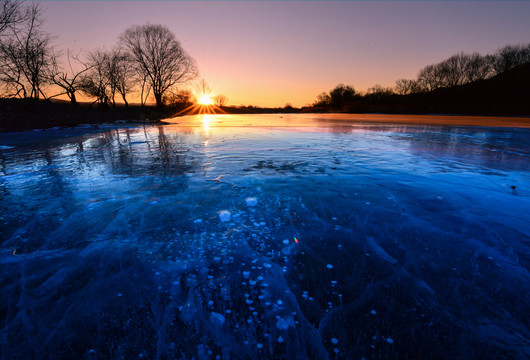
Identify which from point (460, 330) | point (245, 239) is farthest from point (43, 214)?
point (460, 330)

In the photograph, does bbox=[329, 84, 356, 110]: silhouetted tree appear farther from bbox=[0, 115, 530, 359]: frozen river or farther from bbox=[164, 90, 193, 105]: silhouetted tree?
bbox=[0, 115, 530, 359]: frozen river

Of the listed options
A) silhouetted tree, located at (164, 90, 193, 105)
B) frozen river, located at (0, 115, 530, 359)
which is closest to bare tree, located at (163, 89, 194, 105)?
silhouetted tree, located at (164, 90, 193, 105)

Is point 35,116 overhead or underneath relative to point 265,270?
overhead

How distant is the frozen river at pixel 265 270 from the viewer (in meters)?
1.24

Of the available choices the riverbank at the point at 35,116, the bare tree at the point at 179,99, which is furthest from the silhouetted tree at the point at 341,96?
the riverbank at the point at 35,116

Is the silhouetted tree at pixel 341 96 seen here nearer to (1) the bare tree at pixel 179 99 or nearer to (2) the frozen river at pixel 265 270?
(1) the bare tree at pixel 179 99

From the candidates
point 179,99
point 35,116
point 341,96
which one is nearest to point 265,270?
point 35,116

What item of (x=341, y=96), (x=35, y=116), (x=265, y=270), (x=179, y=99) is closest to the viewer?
(x=265, y=270)

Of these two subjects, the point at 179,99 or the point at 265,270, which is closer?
the point at 265,270

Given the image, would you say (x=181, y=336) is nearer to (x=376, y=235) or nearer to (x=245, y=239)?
(x=245, y=239)

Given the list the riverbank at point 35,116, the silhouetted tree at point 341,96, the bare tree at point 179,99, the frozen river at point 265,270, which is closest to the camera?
the frozen river at point 265,270

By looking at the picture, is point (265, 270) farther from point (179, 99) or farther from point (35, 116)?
point (179, 99)

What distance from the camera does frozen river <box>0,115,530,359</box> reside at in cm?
124

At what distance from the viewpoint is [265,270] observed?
1.77 metres
